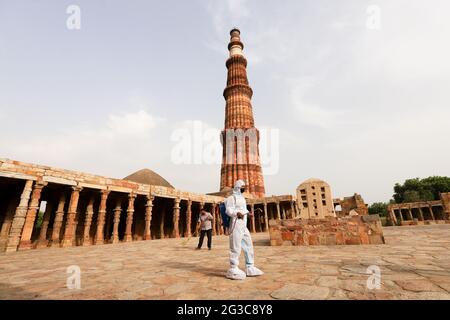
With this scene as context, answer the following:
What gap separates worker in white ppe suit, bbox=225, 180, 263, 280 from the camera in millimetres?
3078

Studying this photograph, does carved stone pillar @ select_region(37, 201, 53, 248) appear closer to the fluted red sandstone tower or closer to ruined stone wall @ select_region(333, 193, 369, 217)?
the fluted red sandstone tower

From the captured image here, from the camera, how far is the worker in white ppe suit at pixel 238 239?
121 inches

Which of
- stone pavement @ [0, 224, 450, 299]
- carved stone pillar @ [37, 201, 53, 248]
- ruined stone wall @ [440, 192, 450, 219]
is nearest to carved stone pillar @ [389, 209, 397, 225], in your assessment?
ruined stone wall @ [440, 192, 450, 219]

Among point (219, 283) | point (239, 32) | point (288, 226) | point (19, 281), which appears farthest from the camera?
point (239, 32)

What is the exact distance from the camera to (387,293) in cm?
212

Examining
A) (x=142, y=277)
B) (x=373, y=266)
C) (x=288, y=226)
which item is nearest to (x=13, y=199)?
(x=142, y=277)

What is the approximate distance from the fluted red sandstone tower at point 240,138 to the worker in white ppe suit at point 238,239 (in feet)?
94.5

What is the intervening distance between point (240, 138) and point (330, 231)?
92.4 ft

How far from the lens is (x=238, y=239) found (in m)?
3.27

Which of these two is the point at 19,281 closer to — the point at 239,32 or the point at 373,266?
the point at 373,266

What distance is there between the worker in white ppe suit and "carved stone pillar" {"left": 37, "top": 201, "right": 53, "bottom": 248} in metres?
11.2

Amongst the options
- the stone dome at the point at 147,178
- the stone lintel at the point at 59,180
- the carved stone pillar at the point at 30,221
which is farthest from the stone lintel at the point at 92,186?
the stone dome at the point at 147,178

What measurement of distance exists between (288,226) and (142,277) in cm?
508
